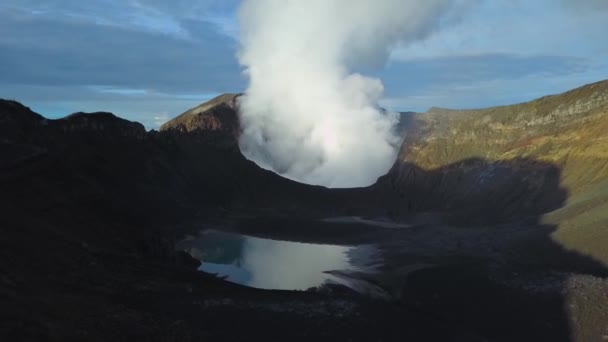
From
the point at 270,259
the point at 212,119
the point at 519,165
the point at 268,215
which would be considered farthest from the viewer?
the point at 212,119

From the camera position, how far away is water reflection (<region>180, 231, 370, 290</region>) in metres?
51.5

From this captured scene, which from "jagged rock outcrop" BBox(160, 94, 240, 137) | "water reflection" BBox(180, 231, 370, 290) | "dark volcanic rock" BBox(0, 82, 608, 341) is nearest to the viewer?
"dark volcanic rock" BBox(0, 82, 608, 341)

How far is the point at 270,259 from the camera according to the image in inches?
2539

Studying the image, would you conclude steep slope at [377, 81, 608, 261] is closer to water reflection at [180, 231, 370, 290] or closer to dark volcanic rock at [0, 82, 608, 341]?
dark volcanic rock at [0, 82, 608, 341]

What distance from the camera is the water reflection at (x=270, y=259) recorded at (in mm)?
51469

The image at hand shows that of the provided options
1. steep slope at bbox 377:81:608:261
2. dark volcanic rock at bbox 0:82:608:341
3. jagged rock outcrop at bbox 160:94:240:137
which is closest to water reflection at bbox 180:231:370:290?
dark volcanic rock at bbox 0:82:608:341

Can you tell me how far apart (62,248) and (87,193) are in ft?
76.2

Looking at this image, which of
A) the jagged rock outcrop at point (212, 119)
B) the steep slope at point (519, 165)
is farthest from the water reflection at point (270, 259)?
the jagged rock outcrop at point (212, 119)

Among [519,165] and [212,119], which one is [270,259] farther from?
[212,119]

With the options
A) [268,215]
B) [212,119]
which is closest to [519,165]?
[268,215]

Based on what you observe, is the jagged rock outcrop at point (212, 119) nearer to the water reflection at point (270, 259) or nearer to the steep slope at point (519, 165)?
the steep slope at point (519, 165)

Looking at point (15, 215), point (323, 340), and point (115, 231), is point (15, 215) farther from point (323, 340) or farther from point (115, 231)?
point (323, 340)

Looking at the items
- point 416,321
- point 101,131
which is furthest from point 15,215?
point 101,131

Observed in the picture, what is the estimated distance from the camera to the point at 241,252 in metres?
69.1
